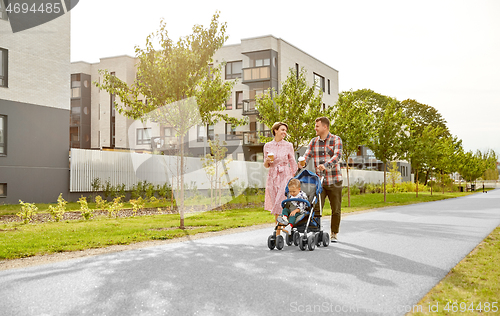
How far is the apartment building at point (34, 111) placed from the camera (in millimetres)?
17375

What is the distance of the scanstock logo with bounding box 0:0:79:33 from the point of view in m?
17.8

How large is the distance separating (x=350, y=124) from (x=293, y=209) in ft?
50.4

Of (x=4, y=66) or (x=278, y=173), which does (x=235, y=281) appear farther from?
(x=4, y=66)

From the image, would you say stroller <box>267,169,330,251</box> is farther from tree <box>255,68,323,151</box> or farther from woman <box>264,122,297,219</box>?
tree <box>255,68,323,151</box>

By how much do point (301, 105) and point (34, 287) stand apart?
1547cm

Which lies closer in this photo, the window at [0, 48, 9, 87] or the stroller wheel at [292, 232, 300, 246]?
the stroller wheel at [292, 232, 300, 246]

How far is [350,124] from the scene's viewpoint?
69.8ft

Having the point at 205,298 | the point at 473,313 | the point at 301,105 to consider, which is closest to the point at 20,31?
the point at 301,105

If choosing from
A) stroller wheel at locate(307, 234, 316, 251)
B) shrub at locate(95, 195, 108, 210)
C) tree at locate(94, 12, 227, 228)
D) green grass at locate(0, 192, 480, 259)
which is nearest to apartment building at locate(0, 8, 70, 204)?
shrub at locate(95, 195, 108, 210)

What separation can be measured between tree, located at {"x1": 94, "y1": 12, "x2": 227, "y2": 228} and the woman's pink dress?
2.94 m

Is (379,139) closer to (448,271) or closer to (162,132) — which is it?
(162,132)

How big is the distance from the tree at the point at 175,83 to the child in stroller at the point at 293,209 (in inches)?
162

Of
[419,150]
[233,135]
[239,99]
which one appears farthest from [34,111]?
[419,150]

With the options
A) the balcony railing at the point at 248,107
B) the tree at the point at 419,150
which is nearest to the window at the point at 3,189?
the tree at the point at 419,150
